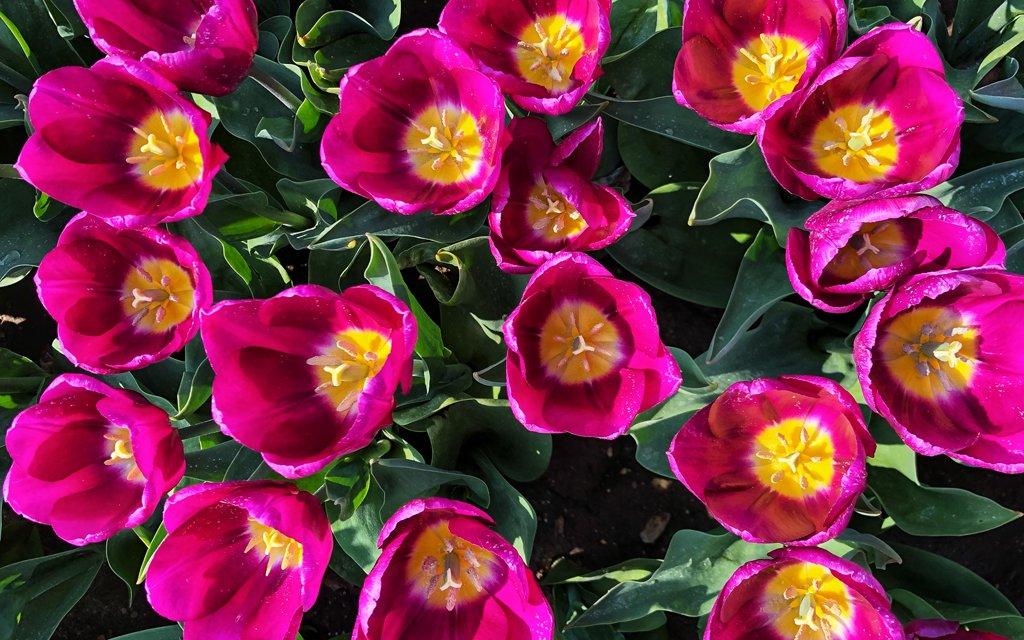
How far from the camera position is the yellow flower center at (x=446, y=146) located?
193 cm

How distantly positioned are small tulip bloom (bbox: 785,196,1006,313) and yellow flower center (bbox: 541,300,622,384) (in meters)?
0.39

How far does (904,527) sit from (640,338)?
807 millimetres

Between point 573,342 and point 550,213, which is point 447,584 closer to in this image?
point 573,342

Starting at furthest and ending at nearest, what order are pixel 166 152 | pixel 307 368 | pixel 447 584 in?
pixel 166 152, pixel 307 368, pixel 447 584

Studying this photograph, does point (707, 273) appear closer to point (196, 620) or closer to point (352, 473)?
point (352, 473)

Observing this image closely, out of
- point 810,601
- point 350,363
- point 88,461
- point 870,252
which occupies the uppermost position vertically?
point 870,252

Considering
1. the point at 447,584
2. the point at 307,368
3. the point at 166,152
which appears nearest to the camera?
the point at 447,584

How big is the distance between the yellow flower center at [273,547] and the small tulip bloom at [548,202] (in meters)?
0.72

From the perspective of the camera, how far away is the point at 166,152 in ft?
6.37

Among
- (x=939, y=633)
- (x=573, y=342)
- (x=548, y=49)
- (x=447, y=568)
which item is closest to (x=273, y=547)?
(x=447, y=568)

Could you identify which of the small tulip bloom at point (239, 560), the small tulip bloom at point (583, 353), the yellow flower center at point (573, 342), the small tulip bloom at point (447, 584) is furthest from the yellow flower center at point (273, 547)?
the yellow flower center at point (573, 342)

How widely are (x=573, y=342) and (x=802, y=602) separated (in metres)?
0.70

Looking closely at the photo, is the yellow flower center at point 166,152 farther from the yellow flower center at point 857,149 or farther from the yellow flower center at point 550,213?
the yellow flower center at point 857,149

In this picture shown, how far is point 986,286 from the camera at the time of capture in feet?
5.37
